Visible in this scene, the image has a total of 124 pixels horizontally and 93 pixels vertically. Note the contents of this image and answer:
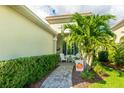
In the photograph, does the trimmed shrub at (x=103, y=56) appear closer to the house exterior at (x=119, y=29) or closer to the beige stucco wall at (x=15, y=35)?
Result: the house exterior at (x=119, y=29)

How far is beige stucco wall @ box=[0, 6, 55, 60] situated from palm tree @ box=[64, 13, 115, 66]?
93.1 inches

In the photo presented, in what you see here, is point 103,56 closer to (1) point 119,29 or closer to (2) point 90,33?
(1) point 119,29

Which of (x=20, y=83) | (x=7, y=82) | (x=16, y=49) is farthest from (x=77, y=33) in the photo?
(x=7, y=82)

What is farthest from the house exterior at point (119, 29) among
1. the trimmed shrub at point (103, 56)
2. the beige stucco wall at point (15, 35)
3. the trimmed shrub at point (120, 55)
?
the beige stucco wall at point (15, 35)

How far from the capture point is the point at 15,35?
29.9ft

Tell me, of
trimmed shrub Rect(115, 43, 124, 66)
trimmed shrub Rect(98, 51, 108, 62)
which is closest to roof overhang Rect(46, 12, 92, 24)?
trimmed shrub Rect(98, 51, 108, 62)

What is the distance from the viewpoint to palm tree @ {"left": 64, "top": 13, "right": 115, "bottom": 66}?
39.9ft

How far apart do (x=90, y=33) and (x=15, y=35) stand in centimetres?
490

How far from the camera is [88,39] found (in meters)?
12.2

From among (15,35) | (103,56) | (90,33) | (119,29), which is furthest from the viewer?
(119,29)

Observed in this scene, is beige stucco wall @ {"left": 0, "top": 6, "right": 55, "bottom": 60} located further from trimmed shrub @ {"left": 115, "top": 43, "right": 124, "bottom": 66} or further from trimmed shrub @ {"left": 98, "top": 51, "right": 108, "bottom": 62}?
trimmed shrub @ {"left": 98, "top": 51, "right": 108, "bottom": 62}

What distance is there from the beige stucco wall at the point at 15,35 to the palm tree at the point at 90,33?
2365 mm

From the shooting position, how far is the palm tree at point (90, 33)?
12.2 metres

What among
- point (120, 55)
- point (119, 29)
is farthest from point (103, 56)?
point (120, 55)
